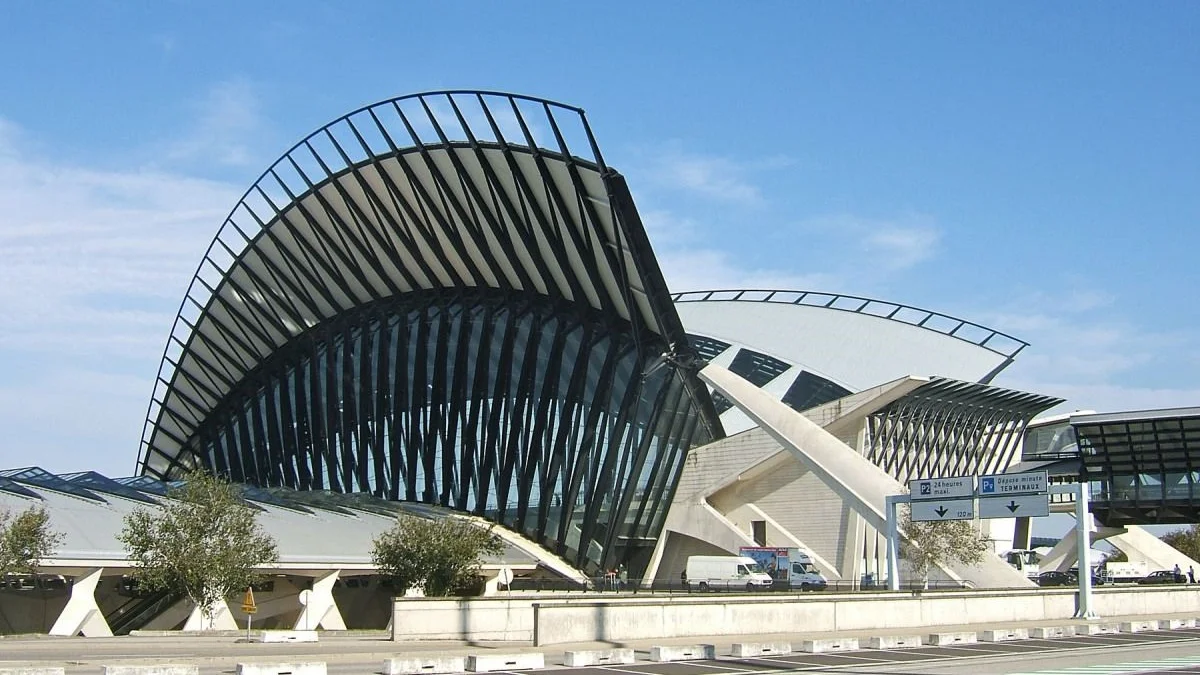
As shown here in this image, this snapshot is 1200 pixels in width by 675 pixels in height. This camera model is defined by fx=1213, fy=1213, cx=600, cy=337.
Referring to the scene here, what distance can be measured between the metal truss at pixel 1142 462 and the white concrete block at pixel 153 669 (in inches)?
2410

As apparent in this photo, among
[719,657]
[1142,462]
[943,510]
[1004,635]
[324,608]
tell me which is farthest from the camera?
[1142,462]

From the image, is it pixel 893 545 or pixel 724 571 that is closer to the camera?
pixel 893 545

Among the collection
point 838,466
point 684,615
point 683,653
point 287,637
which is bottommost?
point 287,637

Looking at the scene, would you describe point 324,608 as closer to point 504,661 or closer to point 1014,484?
point 504,661

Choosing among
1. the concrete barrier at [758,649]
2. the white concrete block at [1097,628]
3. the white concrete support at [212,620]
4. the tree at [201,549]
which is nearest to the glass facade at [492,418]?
the white concrete support at [212,620]

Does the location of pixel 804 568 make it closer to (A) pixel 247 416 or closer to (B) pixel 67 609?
(B) pixel 67 609

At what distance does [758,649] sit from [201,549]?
18321mm

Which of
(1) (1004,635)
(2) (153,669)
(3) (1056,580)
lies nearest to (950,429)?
(3) (1056,580)

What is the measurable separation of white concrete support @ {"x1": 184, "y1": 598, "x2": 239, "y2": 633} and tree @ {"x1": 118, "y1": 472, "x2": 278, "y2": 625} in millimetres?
190

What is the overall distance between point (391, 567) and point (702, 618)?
14148 mm

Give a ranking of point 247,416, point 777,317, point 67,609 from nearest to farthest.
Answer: point 67,609, point 777,317, point 247,416

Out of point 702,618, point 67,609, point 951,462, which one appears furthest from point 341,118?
point 951,462

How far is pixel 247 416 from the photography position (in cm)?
8369

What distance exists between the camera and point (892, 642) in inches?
1088
